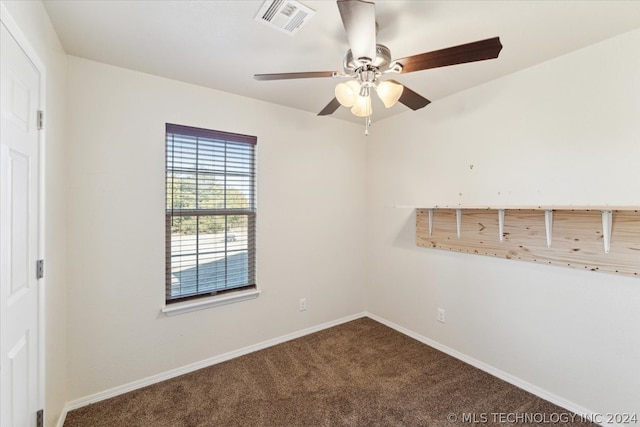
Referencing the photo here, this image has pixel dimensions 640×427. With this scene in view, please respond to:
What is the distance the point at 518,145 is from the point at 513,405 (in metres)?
1.89

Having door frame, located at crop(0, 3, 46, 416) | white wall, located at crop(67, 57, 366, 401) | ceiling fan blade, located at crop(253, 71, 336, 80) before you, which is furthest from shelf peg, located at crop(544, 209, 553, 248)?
door frame, located at crop(0, 3, 46, 416)

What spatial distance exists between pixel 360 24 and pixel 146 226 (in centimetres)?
203

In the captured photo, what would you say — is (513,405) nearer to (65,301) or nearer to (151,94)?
(65,301)

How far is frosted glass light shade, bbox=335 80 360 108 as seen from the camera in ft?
5.30

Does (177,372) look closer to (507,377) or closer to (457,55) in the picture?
(507,377)

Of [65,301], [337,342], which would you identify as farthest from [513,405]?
[65,301]

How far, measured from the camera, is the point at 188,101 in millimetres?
2346

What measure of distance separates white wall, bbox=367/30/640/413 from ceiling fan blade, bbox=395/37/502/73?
1.20 m

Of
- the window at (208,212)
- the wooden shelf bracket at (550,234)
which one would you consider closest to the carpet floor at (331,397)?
the window at (208,212)

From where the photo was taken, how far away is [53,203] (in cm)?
165

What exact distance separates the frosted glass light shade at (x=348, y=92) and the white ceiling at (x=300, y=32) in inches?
12.9

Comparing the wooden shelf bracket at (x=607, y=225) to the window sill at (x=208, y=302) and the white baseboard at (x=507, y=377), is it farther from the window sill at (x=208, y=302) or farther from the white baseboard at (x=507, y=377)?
the window sill at (x=208, y=302)

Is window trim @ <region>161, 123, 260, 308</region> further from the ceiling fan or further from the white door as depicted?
the ceiling fan

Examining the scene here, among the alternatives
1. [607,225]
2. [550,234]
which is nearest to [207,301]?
[550,234]
